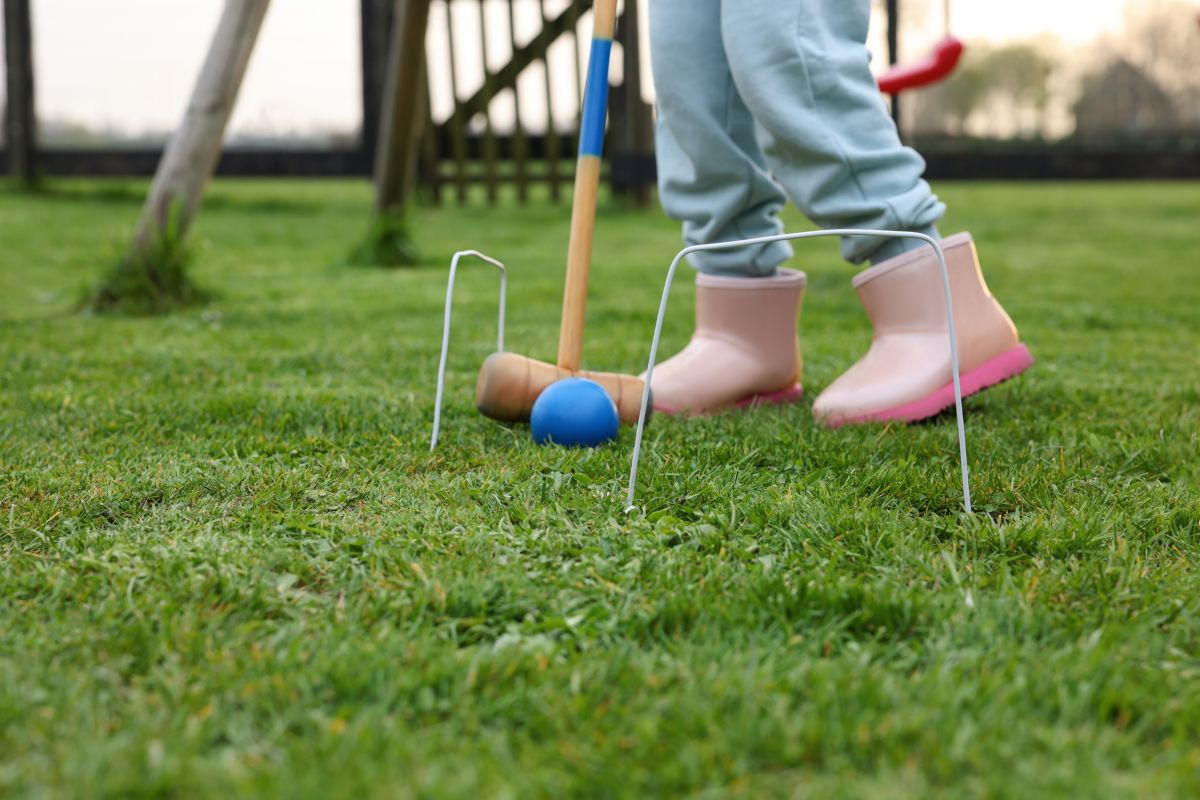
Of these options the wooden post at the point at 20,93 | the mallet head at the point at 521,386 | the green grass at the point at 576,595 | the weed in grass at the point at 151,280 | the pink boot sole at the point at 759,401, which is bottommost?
the green grass at the point at 576,595

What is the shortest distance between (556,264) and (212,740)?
333 cm

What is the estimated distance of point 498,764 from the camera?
0.80 m

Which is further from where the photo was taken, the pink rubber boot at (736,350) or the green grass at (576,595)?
the pink rubber boot at (736,350)

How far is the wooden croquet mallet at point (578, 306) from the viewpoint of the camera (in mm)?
1653

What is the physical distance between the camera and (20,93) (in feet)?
23.6

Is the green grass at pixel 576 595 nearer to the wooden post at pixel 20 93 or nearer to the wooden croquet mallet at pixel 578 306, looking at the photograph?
the wooden croquet mallet at pixel 578 306

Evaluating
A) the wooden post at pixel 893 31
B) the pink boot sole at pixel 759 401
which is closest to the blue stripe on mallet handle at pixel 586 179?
the pink boot sole at pixel 759 401

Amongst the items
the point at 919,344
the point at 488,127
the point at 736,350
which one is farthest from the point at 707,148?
the point at 488,127

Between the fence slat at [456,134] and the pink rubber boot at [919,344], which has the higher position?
the fence slat at [456,134]

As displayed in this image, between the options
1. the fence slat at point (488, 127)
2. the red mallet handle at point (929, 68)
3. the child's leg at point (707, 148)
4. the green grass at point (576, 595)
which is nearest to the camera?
the green grass at point (576, 595)

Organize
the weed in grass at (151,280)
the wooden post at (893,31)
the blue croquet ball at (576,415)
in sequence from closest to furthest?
1. the blue croquet ball at (576,415)
2. the weed in grass at (151,280)
3. the wooden post at (893,31)

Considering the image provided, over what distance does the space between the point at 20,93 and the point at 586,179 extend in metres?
6.83

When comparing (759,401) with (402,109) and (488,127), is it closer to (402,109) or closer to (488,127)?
(402,109)

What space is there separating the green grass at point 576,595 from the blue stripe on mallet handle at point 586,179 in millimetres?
191
